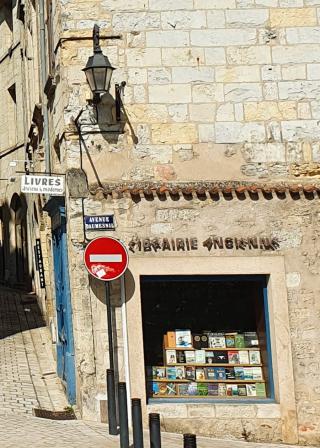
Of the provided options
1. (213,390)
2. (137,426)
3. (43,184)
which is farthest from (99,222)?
(137,426)

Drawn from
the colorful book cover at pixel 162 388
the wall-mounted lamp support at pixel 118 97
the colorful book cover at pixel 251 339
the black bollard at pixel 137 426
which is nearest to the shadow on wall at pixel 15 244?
the wall-mounted lamp support at pixel 118 97

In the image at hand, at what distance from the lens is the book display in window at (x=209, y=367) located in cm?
896

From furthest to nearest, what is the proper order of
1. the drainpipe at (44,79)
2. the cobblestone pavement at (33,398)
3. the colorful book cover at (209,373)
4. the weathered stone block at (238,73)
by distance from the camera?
the drainpipe at (44,79) < the weathered stone block at (238,73) < the colorful book cover at (209,373) < the cobblestone pavement at (33,398)

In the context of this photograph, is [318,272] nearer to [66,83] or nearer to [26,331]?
[66,83]

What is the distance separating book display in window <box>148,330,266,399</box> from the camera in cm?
896

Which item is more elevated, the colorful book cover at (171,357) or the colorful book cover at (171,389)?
the colorful book cover at (171,357)

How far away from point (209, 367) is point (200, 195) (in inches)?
90.7

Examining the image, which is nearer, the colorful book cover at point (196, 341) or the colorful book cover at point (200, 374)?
the colorful book cover at point (200, 374)

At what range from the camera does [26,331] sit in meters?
13.7

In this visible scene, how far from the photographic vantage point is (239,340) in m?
9.19

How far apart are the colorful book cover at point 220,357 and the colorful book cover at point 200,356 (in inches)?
5.9

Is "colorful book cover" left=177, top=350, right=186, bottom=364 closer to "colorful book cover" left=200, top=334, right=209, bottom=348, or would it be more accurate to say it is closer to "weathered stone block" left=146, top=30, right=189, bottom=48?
"colorful book cover" left=200, top=334, right=209, bottom=348

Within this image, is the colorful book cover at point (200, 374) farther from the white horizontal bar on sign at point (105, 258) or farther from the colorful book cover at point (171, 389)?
the white horizontal bar on sign at point (105, 258)

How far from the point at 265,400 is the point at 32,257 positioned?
10430 mm
